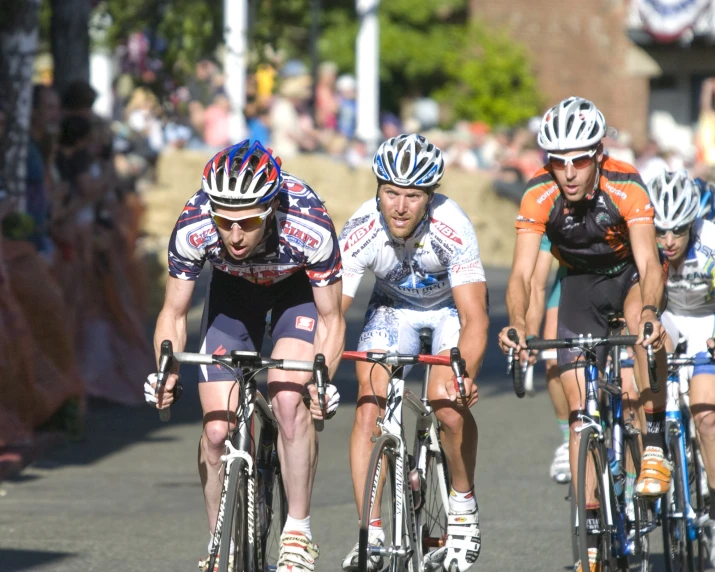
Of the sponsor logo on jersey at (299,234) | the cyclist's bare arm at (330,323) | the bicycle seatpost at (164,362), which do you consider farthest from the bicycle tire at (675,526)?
the bicycle seatpost at (164,362)

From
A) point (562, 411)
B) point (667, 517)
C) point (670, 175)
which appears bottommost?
point (667, 517)

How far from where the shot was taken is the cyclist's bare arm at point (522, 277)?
693 centimetres

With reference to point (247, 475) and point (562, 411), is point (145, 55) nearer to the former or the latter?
point (562, 411)

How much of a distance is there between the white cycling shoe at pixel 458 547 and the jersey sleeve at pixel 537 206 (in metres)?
1.34

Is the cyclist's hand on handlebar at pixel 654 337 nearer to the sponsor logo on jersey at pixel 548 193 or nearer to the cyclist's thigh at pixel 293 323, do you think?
the sponsor logo on jersey at pixel 548 193

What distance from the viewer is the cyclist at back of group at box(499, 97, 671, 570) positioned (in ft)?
22.9

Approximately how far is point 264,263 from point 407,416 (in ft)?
20.0

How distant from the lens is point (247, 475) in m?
6.09

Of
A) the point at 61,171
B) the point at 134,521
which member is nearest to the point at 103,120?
the point at 61,171

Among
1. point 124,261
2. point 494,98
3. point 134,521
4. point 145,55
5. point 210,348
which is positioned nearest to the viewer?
point 210,348

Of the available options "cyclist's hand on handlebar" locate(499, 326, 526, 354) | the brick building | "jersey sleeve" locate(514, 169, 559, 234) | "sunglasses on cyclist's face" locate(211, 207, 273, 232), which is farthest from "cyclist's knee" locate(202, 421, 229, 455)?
the brick building

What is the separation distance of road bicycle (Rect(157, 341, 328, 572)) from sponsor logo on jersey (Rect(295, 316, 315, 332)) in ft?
1.20

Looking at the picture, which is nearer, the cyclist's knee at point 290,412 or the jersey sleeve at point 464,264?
the cyclist's knee at point 290,412

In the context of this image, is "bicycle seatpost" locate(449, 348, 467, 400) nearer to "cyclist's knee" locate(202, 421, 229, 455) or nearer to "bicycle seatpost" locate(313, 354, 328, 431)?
"bicycle seatpost" locate(313, 354, 328, 431)
